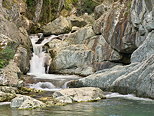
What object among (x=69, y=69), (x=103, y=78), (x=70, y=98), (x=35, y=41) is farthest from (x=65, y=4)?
(x=70, y=98)

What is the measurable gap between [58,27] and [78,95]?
25.8 metres

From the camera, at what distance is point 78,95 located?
18.0 m

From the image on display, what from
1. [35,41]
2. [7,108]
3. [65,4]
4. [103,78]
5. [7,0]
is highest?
[65,4]

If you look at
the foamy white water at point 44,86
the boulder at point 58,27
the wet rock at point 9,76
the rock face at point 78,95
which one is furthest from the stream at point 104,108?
the boulder at point 58,27

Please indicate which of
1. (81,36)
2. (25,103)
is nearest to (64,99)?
(25,103)

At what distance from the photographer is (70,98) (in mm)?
17297

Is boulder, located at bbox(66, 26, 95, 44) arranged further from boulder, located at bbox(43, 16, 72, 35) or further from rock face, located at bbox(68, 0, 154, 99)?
boulder, located at bbox(43, 16, 72, 35)

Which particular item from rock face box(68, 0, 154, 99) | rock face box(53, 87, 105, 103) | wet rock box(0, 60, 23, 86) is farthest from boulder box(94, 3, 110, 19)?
rock face box(53, 87, 105, 103)

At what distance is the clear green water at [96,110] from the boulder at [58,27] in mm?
26753

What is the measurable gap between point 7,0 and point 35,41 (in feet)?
23.0

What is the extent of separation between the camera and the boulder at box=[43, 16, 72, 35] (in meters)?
42.2

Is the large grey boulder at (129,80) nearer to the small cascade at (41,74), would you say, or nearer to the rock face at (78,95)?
the small cascade at (41,74)

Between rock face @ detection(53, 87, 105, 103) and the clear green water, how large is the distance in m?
1.00

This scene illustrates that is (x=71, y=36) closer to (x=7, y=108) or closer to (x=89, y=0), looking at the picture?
(x=89, y=0)
